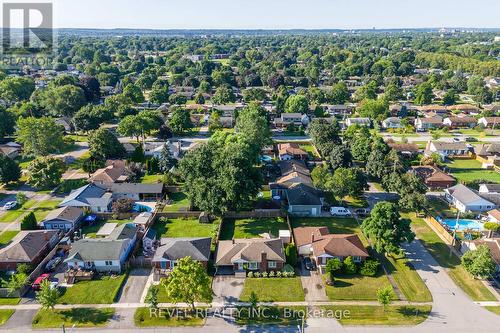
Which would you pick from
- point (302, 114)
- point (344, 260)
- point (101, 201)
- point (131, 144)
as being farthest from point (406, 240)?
point (302, 114)

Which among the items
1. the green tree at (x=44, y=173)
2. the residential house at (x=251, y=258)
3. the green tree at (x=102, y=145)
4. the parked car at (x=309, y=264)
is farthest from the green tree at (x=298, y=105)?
the residential house at (x=251, y=258)

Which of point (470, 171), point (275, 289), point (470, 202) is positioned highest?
point (470, 171)

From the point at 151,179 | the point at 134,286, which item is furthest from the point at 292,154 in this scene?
the point at 134,286

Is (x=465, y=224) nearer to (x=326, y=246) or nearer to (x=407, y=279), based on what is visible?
(x=407, y=279)

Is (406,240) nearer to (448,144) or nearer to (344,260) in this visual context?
(344,260)

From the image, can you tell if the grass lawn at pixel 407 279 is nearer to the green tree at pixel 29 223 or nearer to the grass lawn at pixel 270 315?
the grass lawn at pixel 270 315

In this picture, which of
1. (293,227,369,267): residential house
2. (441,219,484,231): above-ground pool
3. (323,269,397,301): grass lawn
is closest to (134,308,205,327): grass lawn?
(323,269,397,301): grass lawn
